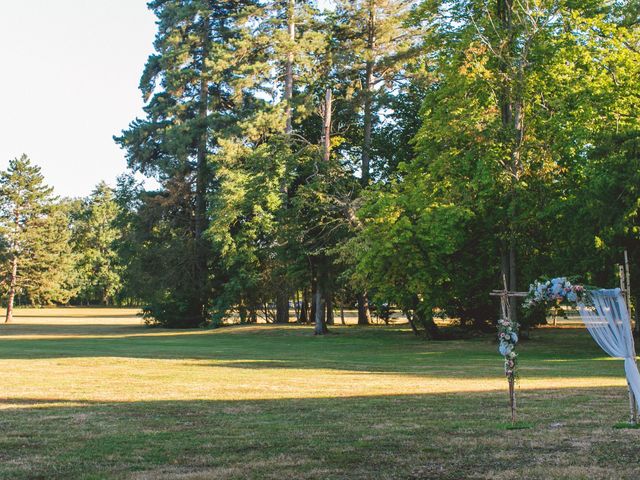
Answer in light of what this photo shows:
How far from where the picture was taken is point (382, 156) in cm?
5062

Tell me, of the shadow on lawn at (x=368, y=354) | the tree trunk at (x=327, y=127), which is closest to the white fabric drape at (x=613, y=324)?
the shadow on lawn at (x=368, y=354)

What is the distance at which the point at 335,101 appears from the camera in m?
49.7

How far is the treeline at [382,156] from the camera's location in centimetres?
3023

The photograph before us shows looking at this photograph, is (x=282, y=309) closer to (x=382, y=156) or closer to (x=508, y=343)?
(x=382, y=156)

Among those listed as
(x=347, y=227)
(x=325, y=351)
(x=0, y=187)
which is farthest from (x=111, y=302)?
(x=325, y=351)

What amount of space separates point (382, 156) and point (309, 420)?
3942cm

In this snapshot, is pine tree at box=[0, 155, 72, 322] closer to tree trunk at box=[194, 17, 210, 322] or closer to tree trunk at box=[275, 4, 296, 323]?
tree trunk at box=[194, 17, 210, 322]

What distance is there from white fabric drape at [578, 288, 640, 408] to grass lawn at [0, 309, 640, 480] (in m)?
0.94

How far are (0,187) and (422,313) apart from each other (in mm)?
52330

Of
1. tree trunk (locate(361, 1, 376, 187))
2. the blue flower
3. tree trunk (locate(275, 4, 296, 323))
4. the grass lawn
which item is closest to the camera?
the grass lawn

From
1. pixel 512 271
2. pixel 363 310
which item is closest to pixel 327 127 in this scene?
pixel 512 271

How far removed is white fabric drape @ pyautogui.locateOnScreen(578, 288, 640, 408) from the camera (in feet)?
36.2

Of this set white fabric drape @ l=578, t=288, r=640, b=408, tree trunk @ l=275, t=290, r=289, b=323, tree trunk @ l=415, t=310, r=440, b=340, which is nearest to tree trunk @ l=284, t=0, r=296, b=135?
tree trunk @ l=275, t=290, r=289, b=323

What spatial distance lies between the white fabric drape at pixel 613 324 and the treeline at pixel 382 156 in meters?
14.2
